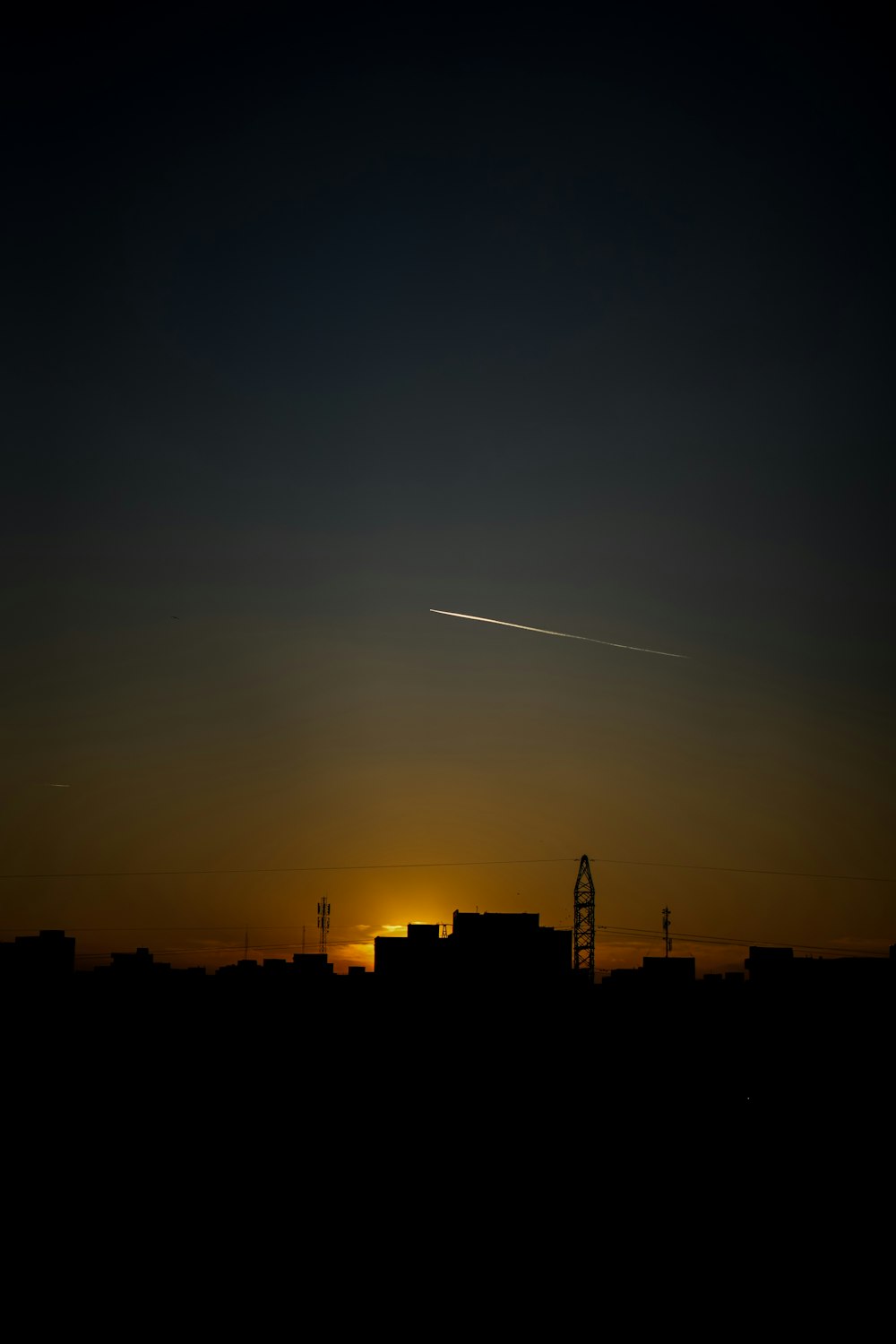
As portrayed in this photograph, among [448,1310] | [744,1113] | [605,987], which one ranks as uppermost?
[605,987]

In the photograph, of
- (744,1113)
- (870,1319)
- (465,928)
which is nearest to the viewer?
(870,1319)

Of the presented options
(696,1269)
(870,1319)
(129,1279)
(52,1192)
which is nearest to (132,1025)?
(52,1192)

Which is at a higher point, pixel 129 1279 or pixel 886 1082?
pixel 886 1082

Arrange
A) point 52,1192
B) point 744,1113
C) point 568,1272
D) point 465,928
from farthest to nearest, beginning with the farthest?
1. point 465,928
2. point 744,1113
3. point 52,1192
4. point 568,1272

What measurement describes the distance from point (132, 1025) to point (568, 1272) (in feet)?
118

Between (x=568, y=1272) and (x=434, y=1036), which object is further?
(x=434, y=1036)

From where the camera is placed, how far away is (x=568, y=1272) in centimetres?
5325

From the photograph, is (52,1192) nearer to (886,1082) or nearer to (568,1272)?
(568,1272)

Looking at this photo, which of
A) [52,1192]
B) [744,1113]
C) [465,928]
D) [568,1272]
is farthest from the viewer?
[465,928]

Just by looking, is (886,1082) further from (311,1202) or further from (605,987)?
(311,1202)

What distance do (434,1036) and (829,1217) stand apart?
26.6 meters

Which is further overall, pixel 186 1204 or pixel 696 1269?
pixel 186 1204

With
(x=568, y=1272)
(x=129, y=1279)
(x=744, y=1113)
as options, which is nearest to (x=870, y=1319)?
(x=568, y=1272)

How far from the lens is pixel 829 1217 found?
196ft
